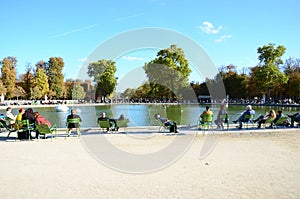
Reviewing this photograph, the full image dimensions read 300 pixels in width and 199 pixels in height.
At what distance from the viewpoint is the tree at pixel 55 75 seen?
6494 cm

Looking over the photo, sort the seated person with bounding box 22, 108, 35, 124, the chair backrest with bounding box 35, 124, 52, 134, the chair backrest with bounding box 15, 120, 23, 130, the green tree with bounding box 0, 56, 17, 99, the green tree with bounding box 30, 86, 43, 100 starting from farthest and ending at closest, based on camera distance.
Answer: the green tree with bounding box 30, 86, 43, 100 → the green tree with bounding box 0, 56, 17, 99 → the seated person with bounding box 22, 108, 35, 124 → the chair backrest with bounding box 15, 120, 23, 130 → the chair backrest with bounding box 35, 124, 52, 134

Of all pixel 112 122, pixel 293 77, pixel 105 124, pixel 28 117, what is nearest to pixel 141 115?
pixel 112 122

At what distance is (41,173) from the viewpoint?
5.50 m

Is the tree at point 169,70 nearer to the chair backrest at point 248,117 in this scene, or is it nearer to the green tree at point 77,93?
the green tree at point 77,93

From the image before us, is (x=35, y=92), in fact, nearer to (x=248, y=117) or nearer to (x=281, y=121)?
(x=248, y=117)

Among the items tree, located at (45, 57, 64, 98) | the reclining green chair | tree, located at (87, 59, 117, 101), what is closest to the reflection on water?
the reclining green chair

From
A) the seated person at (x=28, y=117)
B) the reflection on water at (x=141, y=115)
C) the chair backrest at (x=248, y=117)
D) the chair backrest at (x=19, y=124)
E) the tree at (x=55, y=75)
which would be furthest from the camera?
the tree at (x=55, y=75)

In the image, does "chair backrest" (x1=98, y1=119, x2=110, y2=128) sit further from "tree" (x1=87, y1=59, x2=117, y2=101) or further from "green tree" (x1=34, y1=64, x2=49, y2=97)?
"tree" (x1=87, y1=59, x2=117, y2=101)

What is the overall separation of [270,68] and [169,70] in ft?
62.2

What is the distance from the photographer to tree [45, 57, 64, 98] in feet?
213

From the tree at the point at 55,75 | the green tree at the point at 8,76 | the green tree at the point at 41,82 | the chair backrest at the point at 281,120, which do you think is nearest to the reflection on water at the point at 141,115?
the chair backrest at the point at 281,120

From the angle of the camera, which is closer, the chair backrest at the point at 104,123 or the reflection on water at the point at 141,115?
the chair backrest at the point at 104,123

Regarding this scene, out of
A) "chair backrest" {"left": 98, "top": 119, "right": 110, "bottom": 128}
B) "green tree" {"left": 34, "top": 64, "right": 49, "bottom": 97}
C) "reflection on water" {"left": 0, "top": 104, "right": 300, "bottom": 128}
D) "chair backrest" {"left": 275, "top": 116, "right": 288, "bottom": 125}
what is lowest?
"reflection on water" {"left": 0, "top": 104, "right": 300, "bottom": 128}

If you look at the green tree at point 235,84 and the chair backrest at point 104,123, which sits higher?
the green tree at point 235,84
